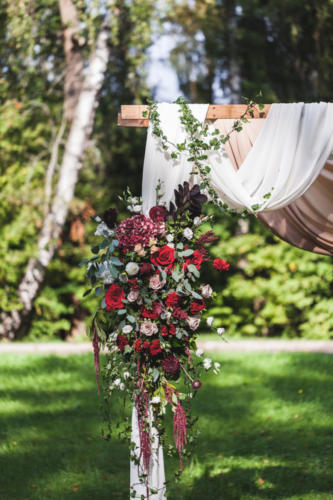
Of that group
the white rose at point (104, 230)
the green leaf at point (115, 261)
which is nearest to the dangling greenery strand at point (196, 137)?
the white rose at point (104, 230)

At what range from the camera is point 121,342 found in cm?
313

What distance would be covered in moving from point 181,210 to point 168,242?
0.66 ft

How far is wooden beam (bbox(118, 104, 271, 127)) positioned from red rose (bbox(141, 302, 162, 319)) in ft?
3.37

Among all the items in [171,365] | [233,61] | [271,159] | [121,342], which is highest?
[233,61]

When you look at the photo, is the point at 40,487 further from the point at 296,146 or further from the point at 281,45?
the point at 281,45

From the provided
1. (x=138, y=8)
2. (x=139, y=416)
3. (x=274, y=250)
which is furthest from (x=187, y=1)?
(x=139, y=416)

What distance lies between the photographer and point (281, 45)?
12.7 meters

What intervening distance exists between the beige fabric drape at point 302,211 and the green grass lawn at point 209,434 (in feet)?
5.72

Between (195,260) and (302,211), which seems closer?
(195,260)

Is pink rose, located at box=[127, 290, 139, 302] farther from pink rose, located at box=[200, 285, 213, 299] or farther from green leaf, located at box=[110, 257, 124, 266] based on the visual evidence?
pink rose, located at box=[200, 285, 213, 299]

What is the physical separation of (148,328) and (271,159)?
47.1 inches

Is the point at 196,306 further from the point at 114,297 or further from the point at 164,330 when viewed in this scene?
the point at 114,297

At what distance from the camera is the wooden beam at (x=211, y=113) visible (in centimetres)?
→ 338

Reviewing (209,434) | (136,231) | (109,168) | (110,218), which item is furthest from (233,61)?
(136,231)
